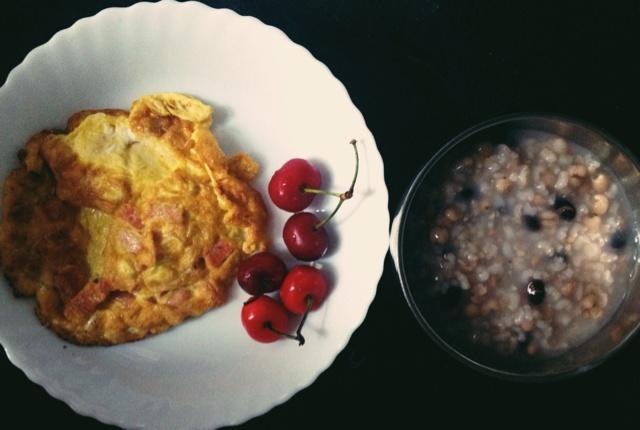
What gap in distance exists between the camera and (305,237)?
6.77 feet

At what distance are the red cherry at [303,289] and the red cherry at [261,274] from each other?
4 cm

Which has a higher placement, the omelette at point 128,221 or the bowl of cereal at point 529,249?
the bowl of cereal at point 529,249

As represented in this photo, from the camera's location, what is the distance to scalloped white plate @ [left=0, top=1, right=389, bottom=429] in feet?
6.71

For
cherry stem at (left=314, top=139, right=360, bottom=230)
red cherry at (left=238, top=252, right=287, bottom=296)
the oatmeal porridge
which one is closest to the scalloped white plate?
cherry stem at (left=314, top=139, right=360, bottom=230)

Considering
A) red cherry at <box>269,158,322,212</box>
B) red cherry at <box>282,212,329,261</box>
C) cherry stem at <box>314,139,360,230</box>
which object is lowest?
red cherry at <box>282,212,329,261</box>

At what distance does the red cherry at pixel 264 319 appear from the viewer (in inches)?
81.2

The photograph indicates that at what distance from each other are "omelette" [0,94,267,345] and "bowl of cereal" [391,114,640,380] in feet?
1.96

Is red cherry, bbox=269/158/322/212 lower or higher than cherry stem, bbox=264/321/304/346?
higher

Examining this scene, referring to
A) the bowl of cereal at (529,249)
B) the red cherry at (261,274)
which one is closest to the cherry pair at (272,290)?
the red cherry at (261,274)

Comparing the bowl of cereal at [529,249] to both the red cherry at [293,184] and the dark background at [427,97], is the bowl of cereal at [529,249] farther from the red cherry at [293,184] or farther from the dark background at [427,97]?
the red cherry at [293,184]

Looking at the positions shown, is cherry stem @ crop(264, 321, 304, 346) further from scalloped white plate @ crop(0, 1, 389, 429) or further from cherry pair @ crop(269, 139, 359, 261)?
cherry pair @ crop(269, 139, 359, 261)

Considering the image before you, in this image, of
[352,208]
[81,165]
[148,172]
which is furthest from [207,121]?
[352,208]

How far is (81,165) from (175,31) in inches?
21.0

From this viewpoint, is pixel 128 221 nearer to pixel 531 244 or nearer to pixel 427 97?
pixel 427 97
